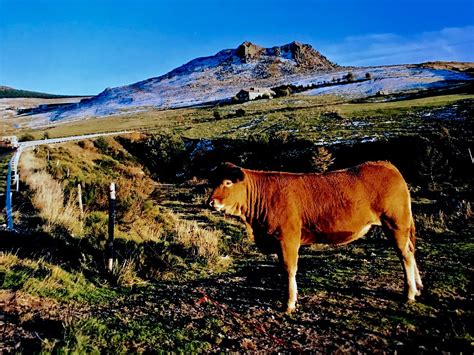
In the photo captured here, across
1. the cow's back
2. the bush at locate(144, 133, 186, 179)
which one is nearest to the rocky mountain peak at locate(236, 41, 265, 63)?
the bush at locate(144, 133, 186, 179)

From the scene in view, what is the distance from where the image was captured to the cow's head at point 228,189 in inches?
225

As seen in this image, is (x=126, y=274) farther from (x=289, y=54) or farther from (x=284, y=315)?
(x=289, y=54)

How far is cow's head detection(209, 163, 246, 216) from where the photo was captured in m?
5.71

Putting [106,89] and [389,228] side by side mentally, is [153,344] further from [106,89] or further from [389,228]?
[106,89]

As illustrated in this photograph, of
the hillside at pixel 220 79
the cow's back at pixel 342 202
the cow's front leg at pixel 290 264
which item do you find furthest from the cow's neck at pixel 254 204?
the hillside at pixel 220 79

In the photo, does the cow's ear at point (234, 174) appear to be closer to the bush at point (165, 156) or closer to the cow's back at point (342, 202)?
the cow's back at point (342, 202)

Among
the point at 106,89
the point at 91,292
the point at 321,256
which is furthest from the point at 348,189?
the point at 106,89

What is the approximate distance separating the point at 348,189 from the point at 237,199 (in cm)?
167

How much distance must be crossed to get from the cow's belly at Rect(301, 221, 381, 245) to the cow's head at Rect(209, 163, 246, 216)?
1.12 m

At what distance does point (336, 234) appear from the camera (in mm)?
5828

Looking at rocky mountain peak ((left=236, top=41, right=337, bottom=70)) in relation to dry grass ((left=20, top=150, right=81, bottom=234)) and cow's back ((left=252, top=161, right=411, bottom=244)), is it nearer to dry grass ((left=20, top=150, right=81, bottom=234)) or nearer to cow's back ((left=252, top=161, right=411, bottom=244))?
dry grass ((left=20, top=150, right=81, bottom=234))

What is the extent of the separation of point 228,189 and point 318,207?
1.39 m

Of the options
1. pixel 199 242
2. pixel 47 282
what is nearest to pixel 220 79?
pixel 199 242

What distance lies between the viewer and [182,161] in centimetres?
3125
